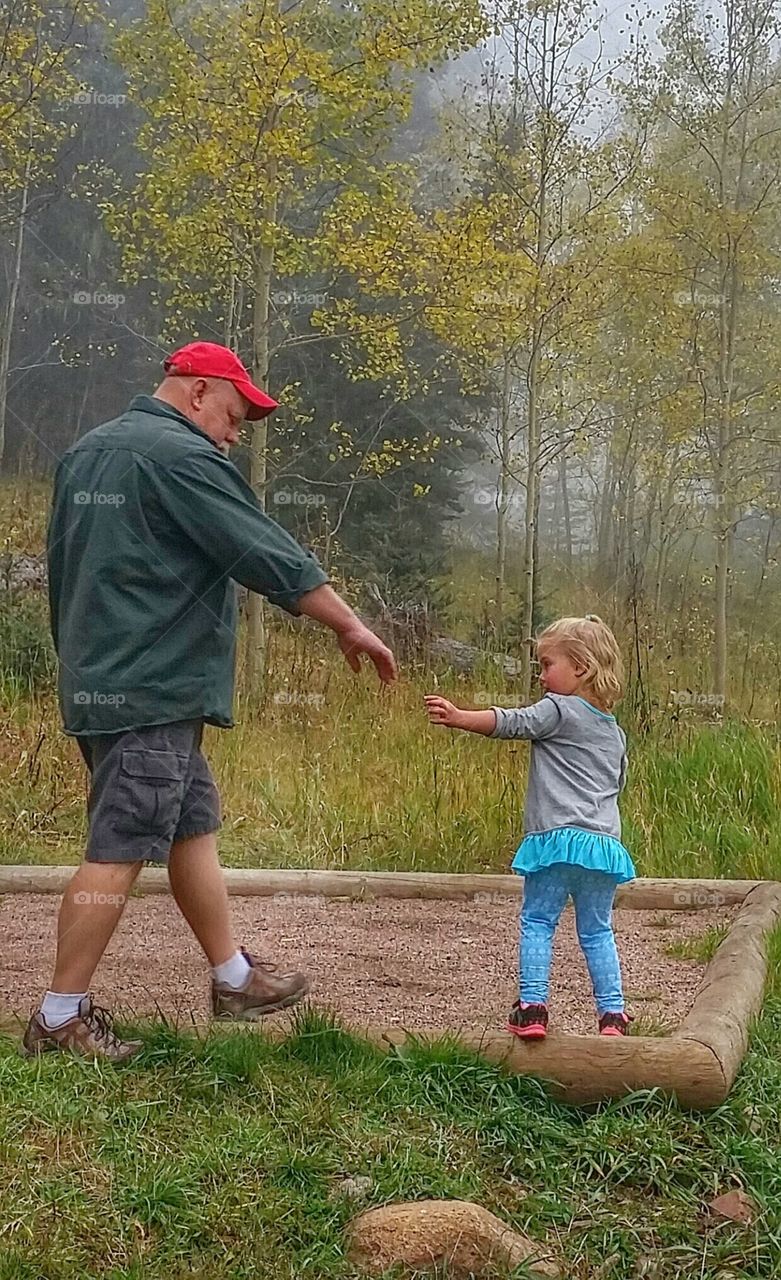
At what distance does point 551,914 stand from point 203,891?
76cm

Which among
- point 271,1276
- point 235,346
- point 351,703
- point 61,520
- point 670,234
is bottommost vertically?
point 271,1276

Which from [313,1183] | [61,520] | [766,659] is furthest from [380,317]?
[313,1183]

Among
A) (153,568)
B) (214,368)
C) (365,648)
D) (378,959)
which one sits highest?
(214,368)

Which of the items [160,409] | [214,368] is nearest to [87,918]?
[160,409]

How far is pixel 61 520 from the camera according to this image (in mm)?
3078

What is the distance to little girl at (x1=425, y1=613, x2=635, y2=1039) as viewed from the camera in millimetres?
2955

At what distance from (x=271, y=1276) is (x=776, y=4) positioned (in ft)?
18.3

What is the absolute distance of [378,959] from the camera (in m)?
3.89

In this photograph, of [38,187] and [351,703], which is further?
[38,187]

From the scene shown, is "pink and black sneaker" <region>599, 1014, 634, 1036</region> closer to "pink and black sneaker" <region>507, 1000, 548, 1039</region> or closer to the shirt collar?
"pink and black sneaker" <region>507, 1000, 548, 1039</region>

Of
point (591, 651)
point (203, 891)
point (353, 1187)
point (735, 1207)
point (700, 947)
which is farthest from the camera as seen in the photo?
point (700, 947)

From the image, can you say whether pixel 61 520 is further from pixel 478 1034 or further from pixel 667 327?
pixel 667 327

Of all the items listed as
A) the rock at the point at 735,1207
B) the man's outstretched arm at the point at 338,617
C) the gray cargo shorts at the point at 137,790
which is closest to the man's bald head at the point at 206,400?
the man's outstretched arm at the point at 338,617

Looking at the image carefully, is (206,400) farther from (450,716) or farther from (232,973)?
(232,973)
